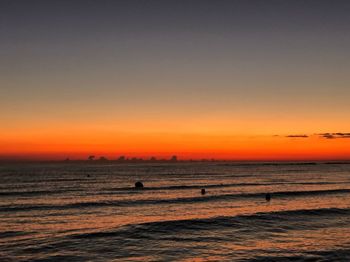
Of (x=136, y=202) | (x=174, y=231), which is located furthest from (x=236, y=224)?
(x=136, y=202)

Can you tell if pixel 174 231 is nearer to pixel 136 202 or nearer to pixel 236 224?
pixel 236 224

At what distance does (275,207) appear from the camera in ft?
148

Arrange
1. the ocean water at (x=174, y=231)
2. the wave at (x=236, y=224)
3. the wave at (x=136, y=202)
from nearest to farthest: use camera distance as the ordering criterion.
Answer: the ocean water at (x=174, y=231) → the wave at (x=236, y=224) → the wave at (x=136, y=202)

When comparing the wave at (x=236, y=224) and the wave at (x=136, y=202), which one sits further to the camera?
the wave at (x=136, y=202)

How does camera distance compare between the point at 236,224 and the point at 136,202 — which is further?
the point at 136,202

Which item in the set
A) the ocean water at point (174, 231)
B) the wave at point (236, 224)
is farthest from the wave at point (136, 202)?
the wave at point (236, 224)

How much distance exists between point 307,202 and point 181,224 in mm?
23392

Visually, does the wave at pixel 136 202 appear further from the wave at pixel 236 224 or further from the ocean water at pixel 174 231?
the wave at pixel 236 224

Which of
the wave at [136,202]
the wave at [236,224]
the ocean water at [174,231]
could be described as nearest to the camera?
the ocean water at [174,231]

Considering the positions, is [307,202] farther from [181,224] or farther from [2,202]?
[2,202]

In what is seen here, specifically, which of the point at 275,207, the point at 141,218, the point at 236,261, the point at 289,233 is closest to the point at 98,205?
the point at 141,218

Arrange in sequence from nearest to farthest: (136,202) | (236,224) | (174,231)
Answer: (174,231) → (236,224) → (136,202)

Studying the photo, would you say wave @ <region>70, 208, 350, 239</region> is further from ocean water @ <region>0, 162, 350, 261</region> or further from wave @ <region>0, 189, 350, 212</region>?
wave @ <region>0, 189, 350, 212</region>

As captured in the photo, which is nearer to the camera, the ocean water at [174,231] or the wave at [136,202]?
the ocean water at [174,231]
